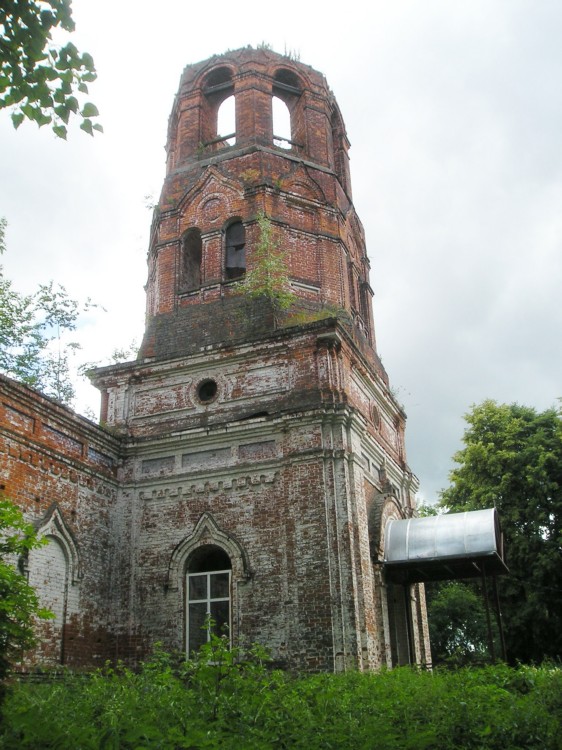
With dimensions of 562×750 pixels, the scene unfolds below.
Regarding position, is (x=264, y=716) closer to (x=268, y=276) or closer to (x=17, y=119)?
(x=17, y=119)

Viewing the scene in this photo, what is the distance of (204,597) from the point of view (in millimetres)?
12516

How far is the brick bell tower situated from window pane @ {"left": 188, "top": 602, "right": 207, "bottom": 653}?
39 mm

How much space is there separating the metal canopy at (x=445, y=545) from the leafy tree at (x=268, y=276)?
4.65 m

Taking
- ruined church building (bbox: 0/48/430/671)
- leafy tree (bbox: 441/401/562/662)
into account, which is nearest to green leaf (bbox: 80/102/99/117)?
ruined church building (bbox: 0/48/430/671)

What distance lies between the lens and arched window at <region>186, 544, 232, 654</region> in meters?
12.3

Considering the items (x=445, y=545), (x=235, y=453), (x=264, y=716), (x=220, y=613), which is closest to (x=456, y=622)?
(x=445, y=545)

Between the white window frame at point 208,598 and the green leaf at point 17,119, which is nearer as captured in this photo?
the green leaf at point 17,119

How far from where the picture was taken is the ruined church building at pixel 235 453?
11.6m

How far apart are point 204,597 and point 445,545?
4.26m

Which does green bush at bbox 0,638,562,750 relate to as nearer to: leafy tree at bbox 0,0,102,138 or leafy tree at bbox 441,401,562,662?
leafy tree at bbox 0,0,102,138

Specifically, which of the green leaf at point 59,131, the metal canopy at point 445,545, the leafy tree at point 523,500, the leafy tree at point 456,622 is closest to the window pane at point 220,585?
the metal canopy at point 445,545

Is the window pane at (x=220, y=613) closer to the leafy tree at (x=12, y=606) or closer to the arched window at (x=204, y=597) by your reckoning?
the arched window at (x=204, y=597)

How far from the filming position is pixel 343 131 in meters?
18.3

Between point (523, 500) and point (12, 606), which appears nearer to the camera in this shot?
point (12, 606)
